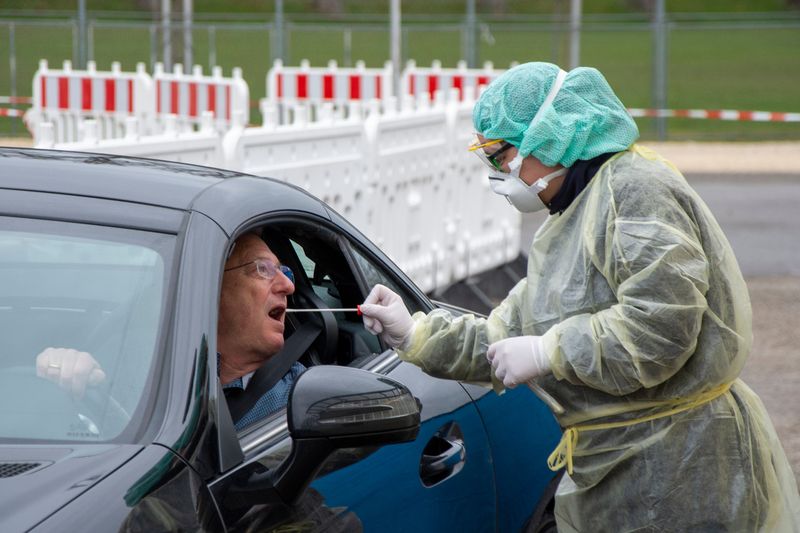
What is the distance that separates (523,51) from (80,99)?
94.9ft

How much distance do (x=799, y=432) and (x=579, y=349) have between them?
14.2 ft

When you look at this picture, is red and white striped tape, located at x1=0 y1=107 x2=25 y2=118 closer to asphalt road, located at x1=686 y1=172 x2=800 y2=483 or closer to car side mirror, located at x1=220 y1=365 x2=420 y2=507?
asphalt road, located at x1=686 y1=172 x2=800 y2=483

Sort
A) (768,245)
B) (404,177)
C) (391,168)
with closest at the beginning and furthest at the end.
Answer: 1. (391,168)
2. (404,177)
3. (768,245)

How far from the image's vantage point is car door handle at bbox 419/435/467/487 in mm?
3291

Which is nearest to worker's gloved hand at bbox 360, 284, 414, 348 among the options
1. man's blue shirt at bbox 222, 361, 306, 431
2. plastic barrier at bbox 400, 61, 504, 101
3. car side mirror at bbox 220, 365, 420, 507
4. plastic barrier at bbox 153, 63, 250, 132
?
man's blue shirt at bbox 222, 361, 306, 431

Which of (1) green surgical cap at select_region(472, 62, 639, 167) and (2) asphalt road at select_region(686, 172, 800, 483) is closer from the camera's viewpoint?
(1) green surgical cap at select_region(472, 62, 639, 167)

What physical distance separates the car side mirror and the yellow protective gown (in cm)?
48

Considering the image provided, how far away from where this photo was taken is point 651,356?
9.78ft

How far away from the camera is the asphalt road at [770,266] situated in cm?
778

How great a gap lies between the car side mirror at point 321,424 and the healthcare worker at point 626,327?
45 centimetres

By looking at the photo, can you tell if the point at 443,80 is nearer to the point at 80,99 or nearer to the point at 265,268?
the point at 80,99

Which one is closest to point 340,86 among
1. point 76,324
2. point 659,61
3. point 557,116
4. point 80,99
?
point 80,99

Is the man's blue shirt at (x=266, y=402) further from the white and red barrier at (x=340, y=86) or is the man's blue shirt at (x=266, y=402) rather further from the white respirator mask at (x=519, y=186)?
the white and red barrier at (x=340, y=86)

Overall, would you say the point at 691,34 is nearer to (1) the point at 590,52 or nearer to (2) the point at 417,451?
(1) the point at 590,52
